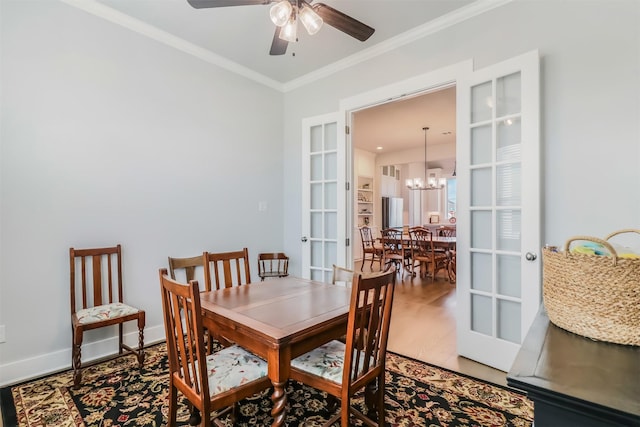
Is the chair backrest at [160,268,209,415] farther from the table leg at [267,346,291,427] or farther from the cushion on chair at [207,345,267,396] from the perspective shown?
the table leg at [267,346,291,427]

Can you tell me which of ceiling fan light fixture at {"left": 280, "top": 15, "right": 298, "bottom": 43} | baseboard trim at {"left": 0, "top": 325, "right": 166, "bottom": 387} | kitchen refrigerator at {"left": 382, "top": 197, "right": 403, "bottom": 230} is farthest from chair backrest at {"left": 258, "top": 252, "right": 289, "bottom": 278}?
kitchen refrigerator at {"left": 382, "top": 197, "right": 403, "bottom": 230}

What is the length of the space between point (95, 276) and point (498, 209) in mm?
3179

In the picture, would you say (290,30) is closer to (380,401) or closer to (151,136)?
(151,136)

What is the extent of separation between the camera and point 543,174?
2156 millimetres

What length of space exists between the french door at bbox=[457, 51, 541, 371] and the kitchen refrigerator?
6014mm

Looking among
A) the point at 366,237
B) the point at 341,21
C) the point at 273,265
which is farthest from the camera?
the point at 366,237

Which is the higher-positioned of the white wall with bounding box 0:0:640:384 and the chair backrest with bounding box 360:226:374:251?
the white wall with bounding box 0:0:640:384

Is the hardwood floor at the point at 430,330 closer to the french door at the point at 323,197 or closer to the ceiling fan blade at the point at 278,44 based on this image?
the french door at the point at 323,197

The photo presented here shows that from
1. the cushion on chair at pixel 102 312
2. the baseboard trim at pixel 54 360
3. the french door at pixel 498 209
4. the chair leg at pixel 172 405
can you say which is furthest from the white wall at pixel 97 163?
the french door at pixel 498 209

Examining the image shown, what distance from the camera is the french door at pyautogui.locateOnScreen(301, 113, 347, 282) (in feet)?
11.1

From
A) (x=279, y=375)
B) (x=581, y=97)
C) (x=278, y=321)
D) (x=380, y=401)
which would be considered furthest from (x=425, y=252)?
(x=279, y=375)

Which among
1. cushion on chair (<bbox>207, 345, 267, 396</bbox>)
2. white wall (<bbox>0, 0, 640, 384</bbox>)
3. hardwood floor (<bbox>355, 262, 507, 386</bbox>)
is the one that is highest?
white wall (<bbox>0, 0, 640, 384</bbox>)

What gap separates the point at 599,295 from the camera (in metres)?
0.78

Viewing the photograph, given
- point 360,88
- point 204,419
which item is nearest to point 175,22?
point 360,88
